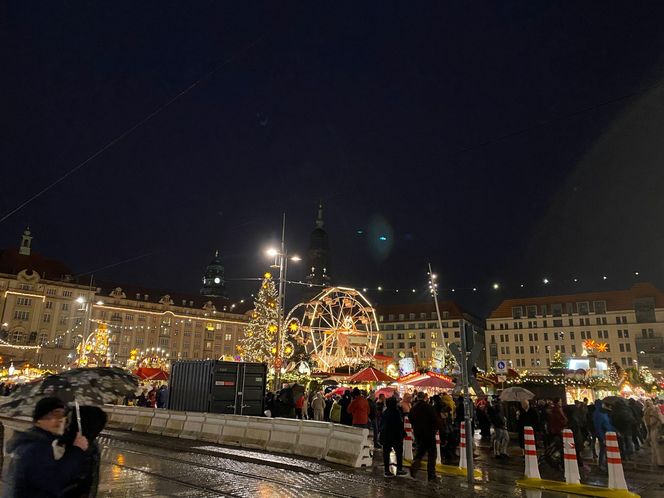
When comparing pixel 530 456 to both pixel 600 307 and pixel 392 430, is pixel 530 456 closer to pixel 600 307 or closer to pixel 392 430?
pixel 392 430

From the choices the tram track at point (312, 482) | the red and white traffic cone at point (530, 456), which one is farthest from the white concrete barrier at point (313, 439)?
the red and white traffic cone at point (530, 456)

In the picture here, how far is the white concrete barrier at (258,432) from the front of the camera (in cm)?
1523

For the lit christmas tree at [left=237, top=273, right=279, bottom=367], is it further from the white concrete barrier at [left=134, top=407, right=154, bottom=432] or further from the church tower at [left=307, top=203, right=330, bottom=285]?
the church tower at [left=307, top=203, right=330, bottom=285]

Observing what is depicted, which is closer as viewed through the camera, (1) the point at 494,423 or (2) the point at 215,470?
(2) the point at 215,470

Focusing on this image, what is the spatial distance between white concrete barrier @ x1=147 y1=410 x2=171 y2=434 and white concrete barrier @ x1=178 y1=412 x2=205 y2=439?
4.53ft

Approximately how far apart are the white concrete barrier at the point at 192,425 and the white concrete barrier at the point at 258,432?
2664 mm

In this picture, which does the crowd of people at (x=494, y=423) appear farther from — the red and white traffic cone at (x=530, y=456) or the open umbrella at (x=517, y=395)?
the red and white traffic cone at (x=530, y=456)

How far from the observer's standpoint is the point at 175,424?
18938 millimetres

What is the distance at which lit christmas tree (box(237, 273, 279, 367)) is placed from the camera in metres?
38.8

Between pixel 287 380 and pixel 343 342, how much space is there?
5280 mm

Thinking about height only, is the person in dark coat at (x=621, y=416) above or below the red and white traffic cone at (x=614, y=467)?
above

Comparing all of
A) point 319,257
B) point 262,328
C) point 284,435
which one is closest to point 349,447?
point 284,435

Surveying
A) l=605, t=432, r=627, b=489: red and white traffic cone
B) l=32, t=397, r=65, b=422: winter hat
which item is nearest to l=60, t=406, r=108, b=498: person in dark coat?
l=32, t=397, r=65, b=422: winter hat

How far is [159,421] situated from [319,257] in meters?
112
